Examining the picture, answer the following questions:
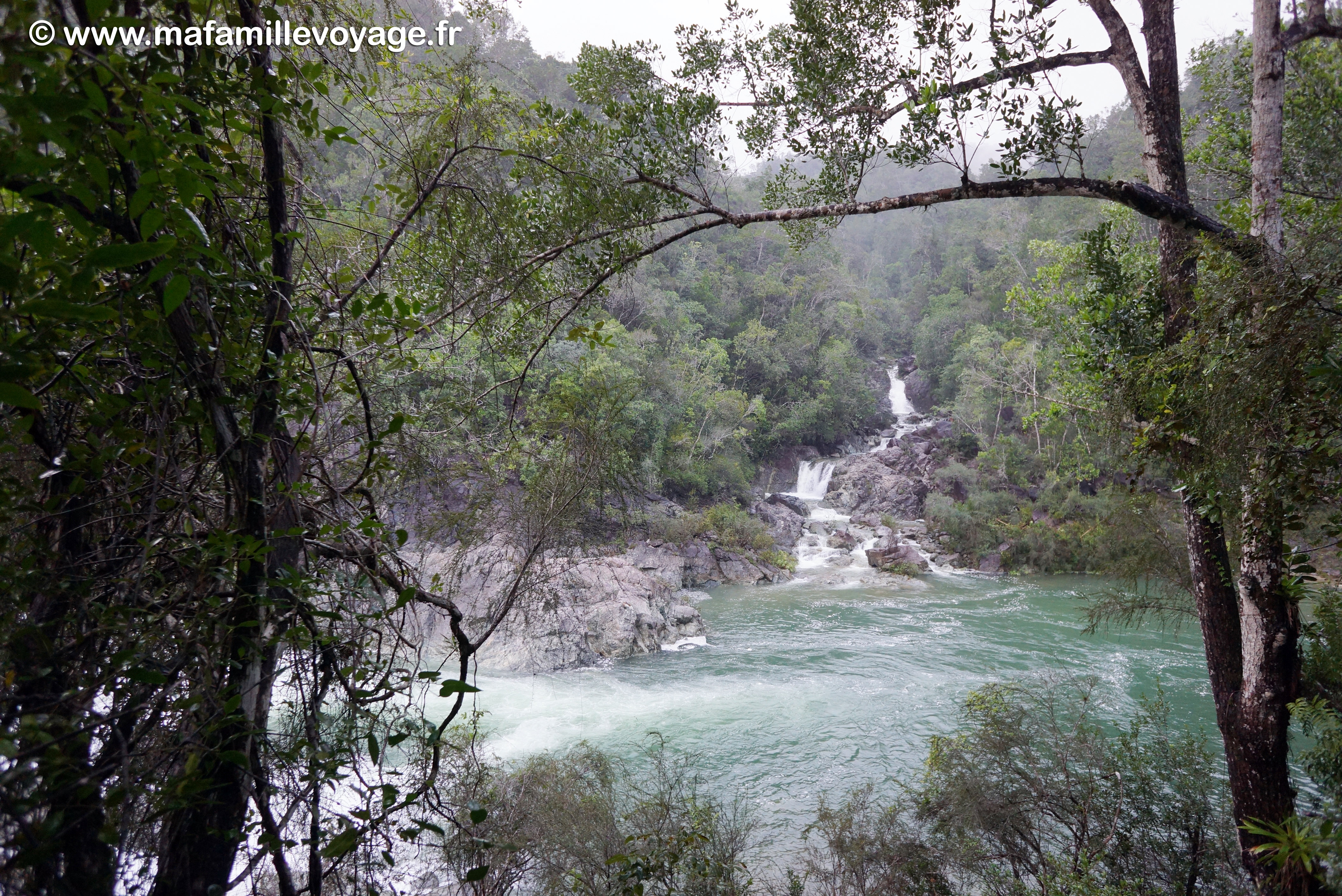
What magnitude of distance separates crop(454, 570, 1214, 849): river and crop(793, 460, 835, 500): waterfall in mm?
8895

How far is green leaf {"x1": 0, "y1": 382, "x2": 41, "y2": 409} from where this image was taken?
71 centimetres

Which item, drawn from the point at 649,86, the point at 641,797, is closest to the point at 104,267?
the point at 649,86

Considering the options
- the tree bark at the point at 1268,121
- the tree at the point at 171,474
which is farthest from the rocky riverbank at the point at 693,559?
the tree bark at the point at 1268,121

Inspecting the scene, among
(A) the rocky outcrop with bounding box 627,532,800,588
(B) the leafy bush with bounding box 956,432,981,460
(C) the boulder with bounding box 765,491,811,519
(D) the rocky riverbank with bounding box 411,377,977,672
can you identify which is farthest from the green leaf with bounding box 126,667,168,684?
(B) the leafy bush with bounding box 956,432,981,460

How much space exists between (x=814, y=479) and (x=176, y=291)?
73.6ft

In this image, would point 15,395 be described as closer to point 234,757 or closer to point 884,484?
point 234,757

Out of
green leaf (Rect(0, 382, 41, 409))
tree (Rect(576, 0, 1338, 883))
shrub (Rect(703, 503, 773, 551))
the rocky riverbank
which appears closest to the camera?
green leaf (Rect(0, 382, 41, 409))

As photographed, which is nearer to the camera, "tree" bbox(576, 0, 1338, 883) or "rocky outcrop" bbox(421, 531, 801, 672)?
"tree" bbox(576, 0, 1338, 883)

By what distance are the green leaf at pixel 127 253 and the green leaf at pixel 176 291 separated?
0.22ft

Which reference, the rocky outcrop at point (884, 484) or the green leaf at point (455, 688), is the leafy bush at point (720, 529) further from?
the green leaf at point (455, 688)

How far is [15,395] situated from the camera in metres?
0.72

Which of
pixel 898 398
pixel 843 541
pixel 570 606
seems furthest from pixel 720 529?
pixel 898 398

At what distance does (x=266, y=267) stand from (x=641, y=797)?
5.73 meters

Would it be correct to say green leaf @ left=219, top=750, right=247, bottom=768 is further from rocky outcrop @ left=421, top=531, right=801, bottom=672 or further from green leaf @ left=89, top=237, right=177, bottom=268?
rocky outcrop @ left=421, top=531, right=801, bottom=672
